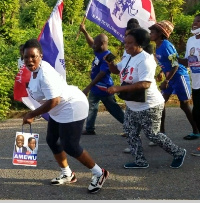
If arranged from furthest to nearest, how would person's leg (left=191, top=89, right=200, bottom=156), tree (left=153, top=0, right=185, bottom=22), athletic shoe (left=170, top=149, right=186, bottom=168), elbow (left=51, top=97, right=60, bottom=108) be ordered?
tree (left=153, top=0, right=185, bottom=22)
person's leg (left=191, top=89, right=200, bottom=156)
athletic shoe (left=170, top=149, right=186, bottom=168)
elbow (left=51, top=97, right=60, bottom=108)

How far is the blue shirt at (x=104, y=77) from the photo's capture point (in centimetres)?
639

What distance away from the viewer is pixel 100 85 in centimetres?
655

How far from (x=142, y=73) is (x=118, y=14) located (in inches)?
102

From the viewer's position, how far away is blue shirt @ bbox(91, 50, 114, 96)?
21.0 feet

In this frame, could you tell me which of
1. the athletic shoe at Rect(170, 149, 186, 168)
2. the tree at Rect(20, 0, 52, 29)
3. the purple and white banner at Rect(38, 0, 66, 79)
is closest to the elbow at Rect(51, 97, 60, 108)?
the athletic shoe at Rect(170, 149, 186, 168)

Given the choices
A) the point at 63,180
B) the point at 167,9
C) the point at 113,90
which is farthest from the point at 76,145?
the point at 167,9

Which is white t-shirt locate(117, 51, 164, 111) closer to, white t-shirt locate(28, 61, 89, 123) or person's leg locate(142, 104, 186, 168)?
person's leg locate(142, 104, 186, 168)

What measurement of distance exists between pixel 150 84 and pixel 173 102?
4935 millimetres

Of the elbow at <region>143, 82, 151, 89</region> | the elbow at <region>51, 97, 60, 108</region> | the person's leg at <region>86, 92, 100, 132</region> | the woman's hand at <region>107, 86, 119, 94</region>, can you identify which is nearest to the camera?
the elbow at <region>51, 97, 60, 108</region>

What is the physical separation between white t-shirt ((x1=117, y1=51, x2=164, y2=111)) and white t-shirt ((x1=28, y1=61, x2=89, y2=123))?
2.04 feet

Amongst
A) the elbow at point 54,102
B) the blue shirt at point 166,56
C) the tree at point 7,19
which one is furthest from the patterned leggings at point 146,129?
the tree at point 7,19

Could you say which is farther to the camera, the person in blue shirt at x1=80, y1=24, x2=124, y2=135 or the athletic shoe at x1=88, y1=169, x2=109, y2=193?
the person in blue shirt at x1=80, y1=24, x2=124, y2=135

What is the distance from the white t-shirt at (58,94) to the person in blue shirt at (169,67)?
6.25 feet

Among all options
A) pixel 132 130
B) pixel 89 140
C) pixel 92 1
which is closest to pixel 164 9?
pixel 92 1
